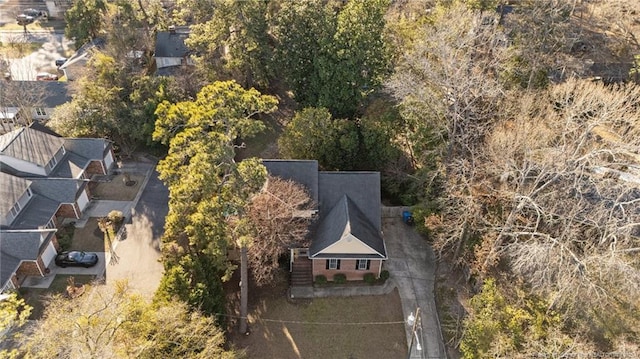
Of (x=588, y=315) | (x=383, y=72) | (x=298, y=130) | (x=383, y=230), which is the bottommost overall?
(x=383, y=230)

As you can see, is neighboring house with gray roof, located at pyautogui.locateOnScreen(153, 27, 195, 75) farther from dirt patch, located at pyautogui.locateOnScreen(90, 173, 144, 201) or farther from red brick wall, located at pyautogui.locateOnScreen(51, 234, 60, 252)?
red brick wall, located at pyautogui.locateOnScreen(51, 234, 60, 252)

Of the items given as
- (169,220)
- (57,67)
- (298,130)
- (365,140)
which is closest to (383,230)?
(365,140)

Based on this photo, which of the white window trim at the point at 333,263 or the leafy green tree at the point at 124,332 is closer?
the leafy green tree at the point at 124,332

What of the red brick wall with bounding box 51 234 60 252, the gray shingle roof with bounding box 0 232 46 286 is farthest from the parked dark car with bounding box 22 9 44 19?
the gray shingle roof with bounding box 0 232 46 286

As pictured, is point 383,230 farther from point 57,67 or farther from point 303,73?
point 57,67

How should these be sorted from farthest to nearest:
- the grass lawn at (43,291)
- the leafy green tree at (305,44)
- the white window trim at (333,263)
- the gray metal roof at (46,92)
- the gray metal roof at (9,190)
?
the gray metal roof at (46,92) → the leafy green tree at (305,44) → the gray metal roof at (9,190) → the white window trim at (333,263) → the grass lawn at (43,291)

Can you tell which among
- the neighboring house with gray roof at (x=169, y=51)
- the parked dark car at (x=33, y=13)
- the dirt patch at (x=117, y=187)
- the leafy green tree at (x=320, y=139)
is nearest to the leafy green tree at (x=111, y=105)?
the dirt patch at (x=117, y=187)

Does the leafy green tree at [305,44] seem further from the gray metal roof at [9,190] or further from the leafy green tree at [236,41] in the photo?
the gray metal roof at [9,190]
